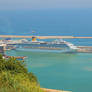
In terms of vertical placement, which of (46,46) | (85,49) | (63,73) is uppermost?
(46,46)

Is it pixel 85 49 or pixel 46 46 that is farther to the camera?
pixel 46 46

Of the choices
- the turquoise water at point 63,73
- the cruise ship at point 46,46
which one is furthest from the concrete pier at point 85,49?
the turquoise water at point 63,73

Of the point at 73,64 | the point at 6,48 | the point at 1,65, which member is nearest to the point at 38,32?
the point at 6,48

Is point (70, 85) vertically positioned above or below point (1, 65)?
below

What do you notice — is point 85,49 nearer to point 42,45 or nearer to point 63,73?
point 42,45

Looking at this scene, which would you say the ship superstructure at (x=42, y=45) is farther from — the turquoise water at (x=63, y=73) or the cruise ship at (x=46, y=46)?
the turquoise water at (x=63, y=73)

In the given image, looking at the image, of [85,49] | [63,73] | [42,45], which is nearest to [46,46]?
[42,45]

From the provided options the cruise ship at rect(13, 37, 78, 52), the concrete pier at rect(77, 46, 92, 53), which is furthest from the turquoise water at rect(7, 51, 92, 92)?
the cruise ship at rect(13, 37, 78, 52)

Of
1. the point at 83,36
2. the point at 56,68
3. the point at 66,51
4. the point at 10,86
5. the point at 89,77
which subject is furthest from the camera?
the point at 83,36

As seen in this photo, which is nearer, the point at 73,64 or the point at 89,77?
the point at 89,77

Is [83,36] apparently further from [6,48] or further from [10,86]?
[10,86]

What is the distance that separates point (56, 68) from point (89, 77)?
1.46 m

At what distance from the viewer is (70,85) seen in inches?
283

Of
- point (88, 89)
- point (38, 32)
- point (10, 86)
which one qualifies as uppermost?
point (38, 32)
